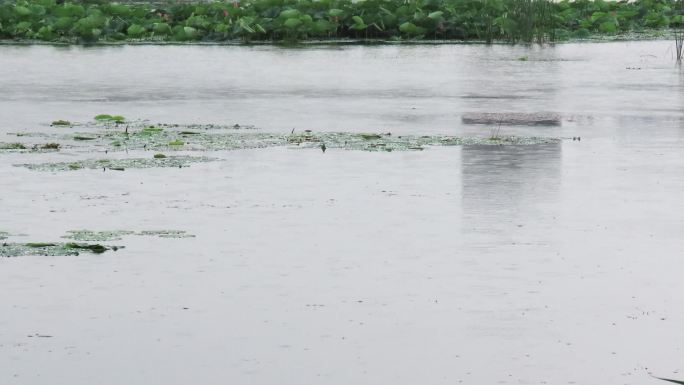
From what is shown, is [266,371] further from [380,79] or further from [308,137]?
[380,79]

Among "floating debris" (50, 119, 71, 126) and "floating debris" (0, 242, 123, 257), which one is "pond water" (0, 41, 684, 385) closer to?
"floating debris" (0, 242, 123, 257)

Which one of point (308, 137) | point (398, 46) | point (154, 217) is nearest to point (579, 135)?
point (308, 137)

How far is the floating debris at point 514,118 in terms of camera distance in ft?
47.5

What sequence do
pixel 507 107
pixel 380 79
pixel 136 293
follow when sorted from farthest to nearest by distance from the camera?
1. pixel 380 79
2. pixel 507 107
3. pixel 136 293

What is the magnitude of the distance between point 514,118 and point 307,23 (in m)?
14.4

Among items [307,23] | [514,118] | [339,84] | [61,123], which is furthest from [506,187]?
[307,23]

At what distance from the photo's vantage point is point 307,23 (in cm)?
2900

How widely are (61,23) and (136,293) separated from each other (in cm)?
2282

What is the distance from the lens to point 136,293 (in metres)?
6.89

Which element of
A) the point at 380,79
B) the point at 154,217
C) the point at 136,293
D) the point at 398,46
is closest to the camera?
the point at 136,293

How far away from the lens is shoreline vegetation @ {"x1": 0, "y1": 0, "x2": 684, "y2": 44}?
29.0 metres

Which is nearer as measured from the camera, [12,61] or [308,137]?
[308,137]

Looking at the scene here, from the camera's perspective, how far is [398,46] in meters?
27.6

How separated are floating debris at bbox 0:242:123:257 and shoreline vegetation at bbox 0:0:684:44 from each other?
20.9m
